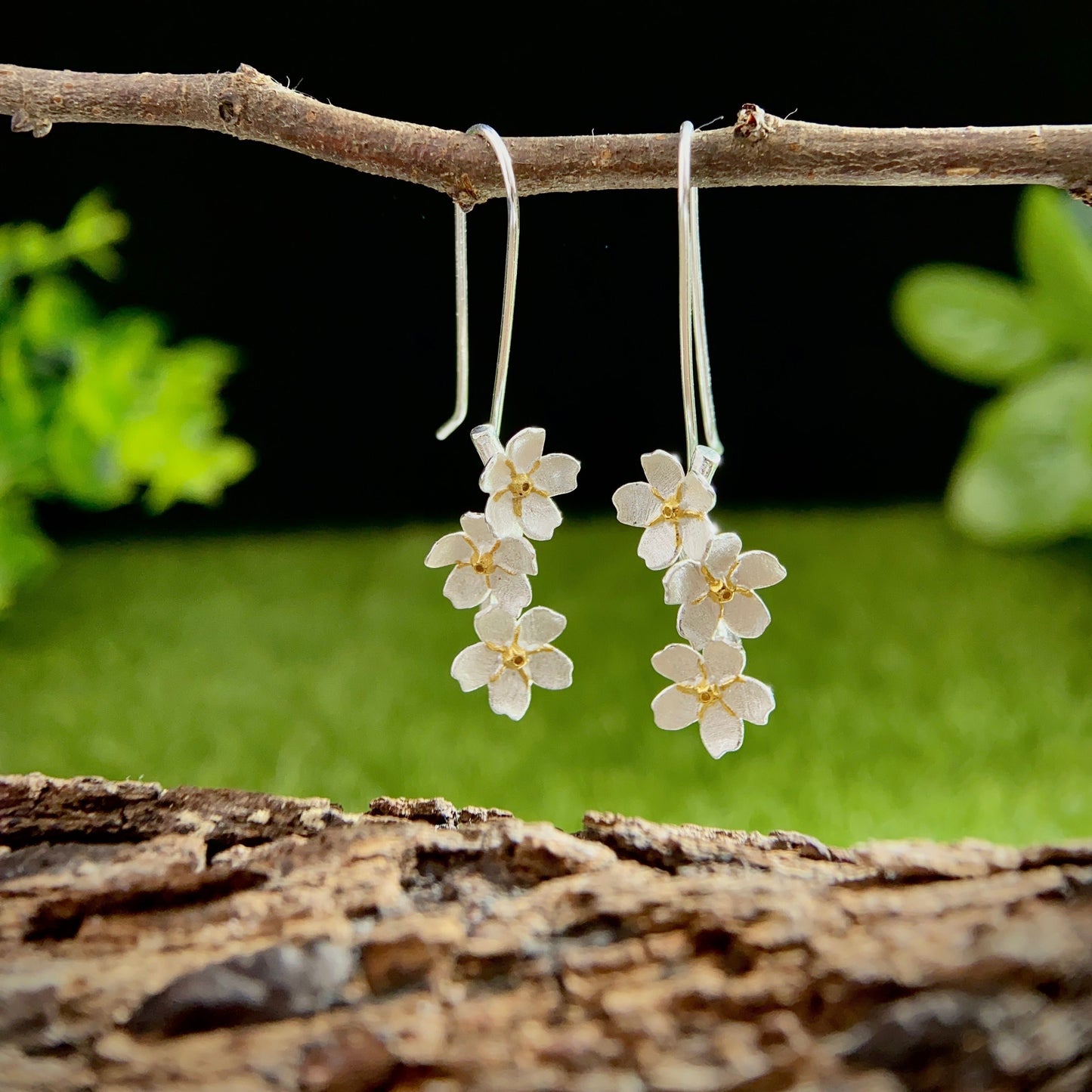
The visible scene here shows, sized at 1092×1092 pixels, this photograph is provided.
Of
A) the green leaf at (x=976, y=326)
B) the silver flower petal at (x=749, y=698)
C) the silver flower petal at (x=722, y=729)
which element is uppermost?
the green leaf at (x=976, y=326)

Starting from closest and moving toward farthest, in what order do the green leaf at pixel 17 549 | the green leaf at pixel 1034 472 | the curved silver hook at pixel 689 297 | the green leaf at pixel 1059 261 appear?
the curved silver hook at pixel 689 297 < the green leaf at pixel 17 549 < the green leaf at pixel 1034 472 < the green leaf at pixel 1059 261

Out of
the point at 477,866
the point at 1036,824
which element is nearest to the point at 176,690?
the point at 477,866

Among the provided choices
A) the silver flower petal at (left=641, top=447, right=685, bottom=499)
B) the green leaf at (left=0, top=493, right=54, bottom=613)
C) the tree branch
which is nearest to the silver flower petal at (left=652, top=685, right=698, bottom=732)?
the silver flower petal at (left=641, top=447, right=685, bottom=499)

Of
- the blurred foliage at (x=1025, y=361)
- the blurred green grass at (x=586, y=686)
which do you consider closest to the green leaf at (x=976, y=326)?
the blurred foliage at (x=1025, y=361)

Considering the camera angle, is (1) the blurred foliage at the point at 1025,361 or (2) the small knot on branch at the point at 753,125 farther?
(1) the blurred foliage at the point at 1025,361

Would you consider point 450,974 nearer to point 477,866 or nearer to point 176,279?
point 477,866

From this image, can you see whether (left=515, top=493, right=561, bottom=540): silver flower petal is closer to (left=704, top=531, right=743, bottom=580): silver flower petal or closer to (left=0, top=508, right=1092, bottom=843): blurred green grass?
(left=704, top=531, right=743, bottom=580): silver flower petal

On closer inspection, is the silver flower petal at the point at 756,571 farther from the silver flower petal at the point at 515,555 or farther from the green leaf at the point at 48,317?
the green leaf at the point at 48,317
